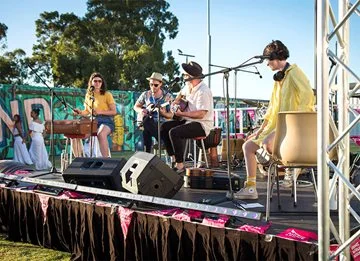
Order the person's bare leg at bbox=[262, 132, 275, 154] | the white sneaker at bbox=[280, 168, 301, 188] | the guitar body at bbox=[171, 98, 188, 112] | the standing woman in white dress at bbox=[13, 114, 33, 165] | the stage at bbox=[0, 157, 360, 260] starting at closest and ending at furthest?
the stage at bbox=[0, 157, 360, 260]
the person's bare leg at bbox=[262, 132, 275, 154]
the white sneaker at bbox=[280, 168, 301, 188]
the guitar body at bbox=[171, 98, 188, 112]
the standing woman in white dress at bbox=[13, 114, 33, 165]

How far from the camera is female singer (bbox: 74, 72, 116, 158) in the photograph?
547cm

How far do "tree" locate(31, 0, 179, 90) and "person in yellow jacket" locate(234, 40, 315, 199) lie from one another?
840 inches

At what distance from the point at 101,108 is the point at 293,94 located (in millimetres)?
2795

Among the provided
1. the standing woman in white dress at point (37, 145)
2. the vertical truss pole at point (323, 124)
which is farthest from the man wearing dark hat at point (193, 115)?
the standing woman in white dress at point (37, 145)

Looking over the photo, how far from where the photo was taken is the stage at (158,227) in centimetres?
271

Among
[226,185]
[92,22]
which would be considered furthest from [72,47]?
[226,185]

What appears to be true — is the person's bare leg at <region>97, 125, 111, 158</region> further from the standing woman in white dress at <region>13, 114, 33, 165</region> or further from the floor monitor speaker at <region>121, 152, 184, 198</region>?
the standing woman in white dress at <region>13, 114, 33, 165</region>

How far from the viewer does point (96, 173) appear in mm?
3926

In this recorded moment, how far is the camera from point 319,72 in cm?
210

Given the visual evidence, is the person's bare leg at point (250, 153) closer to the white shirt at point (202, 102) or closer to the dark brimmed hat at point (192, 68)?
the white shirt at point (202, 102)

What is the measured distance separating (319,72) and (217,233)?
1.33m

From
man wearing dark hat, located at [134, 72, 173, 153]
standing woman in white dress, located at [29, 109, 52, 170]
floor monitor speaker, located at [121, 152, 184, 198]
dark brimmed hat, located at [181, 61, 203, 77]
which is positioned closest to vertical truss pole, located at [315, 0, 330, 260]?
floor monitor speaker, located at [121, 152, 184, 198]

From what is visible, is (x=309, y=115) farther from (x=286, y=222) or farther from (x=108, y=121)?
(x=108, y=121)

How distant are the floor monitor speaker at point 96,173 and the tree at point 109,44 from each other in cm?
2075
